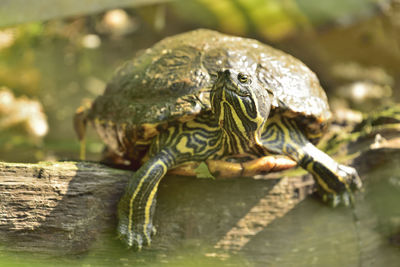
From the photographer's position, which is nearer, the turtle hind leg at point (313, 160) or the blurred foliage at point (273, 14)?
the turtle hind leg at point (313, 160)

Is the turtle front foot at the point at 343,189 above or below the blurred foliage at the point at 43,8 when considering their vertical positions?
below

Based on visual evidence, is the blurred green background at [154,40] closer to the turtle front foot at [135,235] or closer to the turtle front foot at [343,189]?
the turtle front foot at [343,189]

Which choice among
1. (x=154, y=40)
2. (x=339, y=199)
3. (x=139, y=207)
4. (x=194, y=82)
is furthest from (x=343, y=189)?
(x=154, y=40)

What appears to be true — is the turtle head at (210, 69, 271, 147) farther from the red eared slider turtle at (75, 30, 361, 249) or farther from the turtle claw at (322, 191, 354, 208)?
the turtle claw at (322, 191, 354, 208)

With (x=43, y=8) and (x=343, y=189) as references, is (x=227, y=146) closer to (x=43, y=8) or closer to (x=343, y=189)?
(x=343, y=189)

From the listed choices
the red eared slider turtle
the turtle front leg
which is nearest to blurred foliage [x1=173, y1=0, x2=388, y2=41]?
the red eared slider turtle

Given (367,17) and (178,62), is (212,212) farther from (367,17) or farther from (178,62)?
(367,17)

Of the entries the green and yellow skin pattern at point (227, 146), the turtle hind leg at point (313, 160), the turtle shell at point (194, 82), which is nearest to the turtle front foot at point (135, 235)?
the green and yellow skin pattern at point (227, 146)
